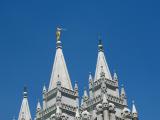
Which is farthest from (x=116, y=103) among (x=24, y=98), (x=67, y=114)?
(x=24, y=98)

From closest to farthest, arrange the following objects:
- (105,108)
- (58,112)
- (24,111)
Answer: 1. (105,108)
2. (58,112)
3. (24,111)

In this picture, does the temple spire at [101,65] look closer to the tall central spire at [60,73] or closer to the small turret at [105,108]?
the tall central spire at [60,73]

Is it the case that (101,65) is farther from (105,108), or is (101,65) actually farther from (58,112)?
(58,112)

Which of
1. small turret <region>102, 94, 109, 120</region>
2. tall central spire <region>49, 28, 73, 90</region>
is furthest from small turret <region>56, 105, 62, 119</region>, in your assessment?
small turret <region>102, 94, 109, 120</region>

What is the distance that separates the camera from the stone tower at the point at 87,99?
6656cm

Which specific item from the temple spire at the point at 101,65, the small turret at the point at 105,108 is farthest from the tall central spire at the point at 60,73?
the small turret at the point at 105,108

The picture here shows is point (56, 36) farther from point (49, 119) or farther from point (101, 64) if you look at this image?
point (49, 119)

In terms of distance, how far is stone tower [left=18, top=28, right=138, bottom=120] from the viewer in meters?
66.6

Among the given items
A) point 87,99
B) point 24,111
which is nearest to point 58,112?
point 87,99

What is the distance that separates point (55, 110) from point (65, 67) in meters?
8.06

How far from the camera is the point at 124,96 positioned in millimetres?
70500

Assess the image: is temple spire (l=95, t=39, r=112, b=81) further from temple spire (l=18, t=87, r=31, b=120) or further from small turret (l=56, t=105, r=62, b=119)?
temple spire (l=18, t=87, r=31, b=120)

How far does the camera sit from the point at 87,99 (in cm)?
7056

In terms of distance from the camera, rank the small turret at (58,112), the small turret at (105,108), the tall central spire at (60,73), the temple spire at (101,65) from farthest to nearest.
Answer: the tall central spire at (60,73) → the temple spire at (101,65) → the small turret at (58,112) → the small turret at (105,108)
